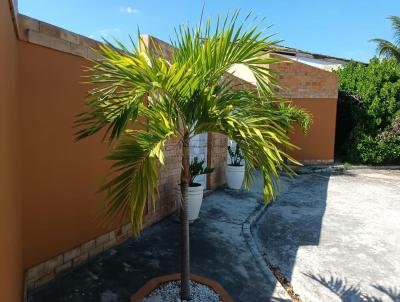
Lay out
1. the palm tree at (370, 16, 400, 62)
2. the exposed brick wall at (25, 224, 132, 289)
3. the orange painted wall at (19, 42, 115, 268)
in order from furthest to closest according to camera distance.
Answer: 1. the palm tree at (370, 16, 400, 62)
2. the exposed brick wall at (25, 224, 132, 289)
3. the orange painted wall at (19, 42, 115, 268)

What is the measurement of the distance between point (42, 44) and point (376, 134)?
14.4 metres

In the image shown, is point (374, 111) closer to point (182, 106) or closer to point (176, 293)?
point (176, 293)

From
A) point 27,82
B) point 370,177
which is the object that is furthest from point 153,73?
point 370,177

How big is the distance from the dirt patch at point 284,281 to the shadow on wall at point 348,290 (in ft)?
1.26

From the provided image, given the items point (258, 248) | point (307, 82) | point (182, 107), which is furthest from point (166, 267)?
point (307, 82)

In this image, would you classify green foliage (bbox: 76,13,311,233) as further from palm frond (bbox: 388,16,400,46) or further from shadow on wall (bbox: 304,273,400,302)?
palm frond (bbox: 388,16,400,46)

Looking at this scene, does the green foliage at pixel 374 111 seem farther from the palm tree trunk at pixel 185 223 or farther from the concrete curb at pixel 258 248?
the palm tree trunk at pixel 185 223

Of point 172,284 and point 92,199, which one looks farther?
point 92,199

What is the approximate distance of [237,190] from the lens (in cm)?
917

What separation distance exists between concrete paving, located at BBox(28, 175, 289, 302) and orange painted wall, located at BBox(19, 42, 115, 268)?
460mm

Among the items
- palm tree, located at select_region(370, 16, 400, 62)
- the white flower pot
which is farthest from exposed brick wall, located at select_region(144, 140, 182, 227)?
palm tree, located at select_region(370, 16, 400, 62)

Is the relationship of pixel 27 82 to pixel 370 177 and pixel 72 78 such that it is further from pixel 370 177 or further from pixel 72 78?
pixel 370 177

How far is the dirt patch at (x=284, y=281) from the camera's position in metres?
4.02

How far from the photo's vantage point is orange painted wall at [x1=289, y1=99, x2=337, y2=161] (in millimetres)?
14281
